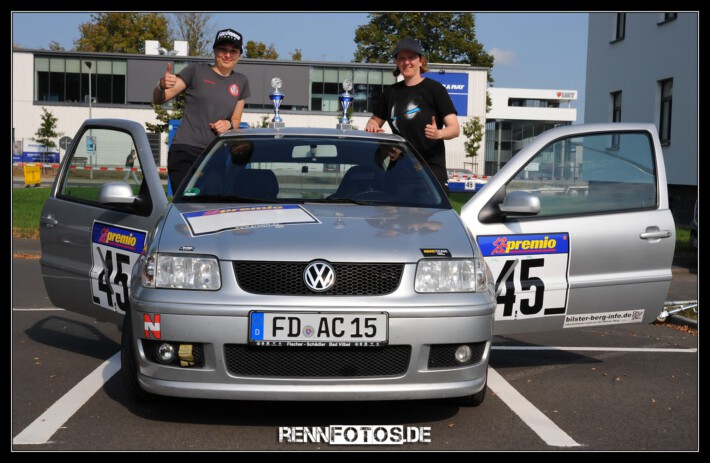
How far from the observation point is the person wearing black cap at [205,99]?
6.54m

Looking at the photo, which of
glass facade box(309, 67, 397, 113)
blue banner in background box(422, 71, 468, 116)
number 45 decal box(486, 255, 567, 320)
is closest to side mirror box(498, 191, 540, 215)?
number 45 decal box(486, 255, 567, 320)

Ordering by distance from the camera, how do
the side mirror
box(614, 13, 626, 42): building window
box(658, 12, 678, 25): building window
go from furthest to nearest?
box(614, 13, 626, 42): building window → box(658, 12, 678, 25): building window → the side mirror

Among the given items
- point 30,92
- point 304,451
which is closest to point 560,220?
point 304,451

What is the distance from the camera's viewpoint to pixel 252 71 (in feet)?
189

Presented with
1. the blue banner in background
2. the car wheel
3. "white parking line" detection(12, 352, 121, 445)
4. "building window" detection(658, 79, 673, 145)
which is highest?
the blue banner in background

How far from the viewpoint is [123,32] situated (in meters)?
67.1

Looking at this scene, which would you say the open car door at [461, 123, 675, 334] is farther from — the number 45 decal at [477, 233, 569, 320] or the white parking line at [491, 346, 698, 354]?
the white parking line at [491, 346, 698, 354]

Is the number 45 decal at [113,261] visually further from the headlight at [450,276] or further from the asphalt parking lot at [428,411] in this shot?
the headlight at [450,276]

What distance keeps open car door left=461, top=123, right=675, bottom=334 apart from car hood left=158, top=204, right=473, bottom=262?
51cm

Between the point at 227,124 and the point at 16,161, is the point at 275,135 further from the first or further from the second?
the point at 16,161

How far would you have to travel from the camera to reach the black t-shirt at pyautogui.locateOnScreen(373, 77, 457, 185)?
6.73 metres

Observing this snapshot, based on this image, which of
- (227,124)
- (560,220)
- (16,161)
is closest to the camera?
(560,220)

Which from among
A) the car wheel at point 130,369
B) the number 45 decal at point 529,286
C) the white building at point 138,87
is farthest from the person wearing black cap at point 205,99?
the white building at point 138,87
